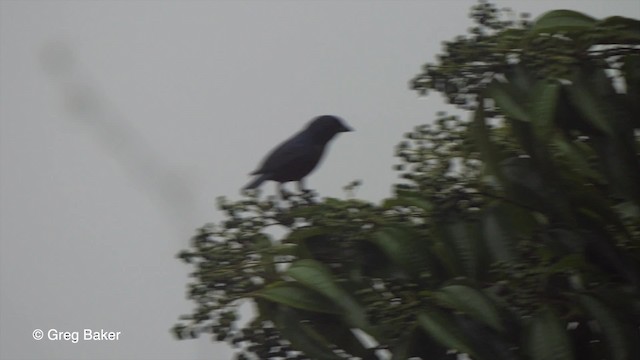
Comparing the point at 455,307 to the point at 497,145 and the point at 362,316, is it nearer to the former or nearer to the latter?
the point at 362,316

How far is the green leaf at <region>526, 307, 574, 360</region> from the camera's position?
10.2 ft

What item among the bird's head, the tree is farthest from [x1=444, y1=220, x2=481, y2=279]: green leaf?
the bird's head

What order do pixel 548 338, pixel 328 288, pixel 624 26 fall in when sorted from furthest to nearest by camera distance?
pixel 624 26
pixel 328 288
pixel 548 338

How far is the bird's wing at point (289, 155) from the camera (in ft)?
14.2

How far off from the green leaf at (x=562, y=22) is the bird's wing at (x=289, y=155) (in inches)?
42.6

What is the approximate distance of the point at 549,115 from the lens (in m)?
3.37

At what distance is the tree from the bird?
2.43ft

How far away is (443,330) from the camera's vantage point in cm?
316

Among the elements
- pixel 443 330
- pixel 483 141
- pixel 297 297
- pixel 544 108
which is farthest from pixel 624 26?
pixel 297 297

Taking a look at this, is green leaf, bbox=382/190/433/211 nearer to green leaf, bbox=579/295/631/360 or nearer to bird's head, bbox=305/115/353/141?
green leaf, bbox=579/295/631/360

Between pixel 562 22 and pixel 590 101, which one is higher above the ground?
pixel 562 22

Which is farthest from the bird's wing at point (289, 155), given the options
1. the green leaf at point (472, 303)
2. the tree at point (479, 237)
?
the green leaf at point (472, 303)

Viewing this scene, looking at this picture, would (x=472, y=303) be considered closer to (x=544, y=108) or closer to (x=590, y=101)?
(x=544, y=108)

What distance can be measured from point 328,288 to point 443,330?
0.30 metres
